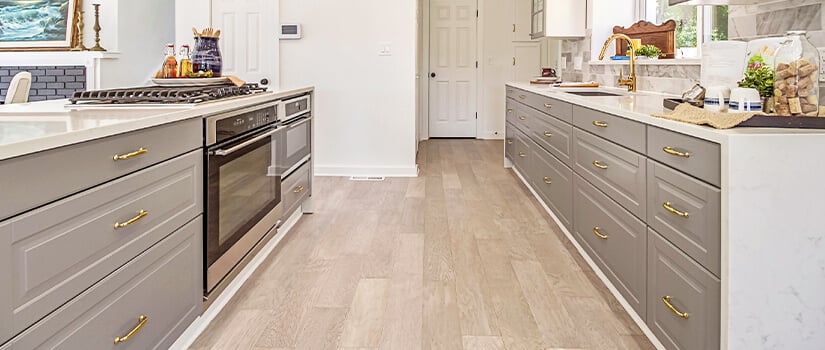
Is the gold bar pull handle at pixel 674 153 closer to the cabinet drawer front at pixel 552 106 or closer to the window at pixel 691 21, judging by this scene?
the cabinet drawer front at pixel 552 106

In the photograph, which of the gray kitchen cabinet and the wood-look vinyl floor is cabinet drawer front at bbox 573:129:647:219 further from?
the wood-look vinyl floor

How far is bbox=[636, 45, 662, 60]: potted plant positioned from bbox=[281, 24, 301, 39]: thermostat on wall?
284 cm

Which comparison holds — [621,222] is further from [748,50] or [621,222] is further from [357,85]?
[357,85]

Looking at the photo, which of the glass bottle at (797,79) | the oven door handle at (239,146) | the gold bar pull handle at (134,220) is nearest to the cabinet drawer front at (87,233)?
the gold bar pull handle at (134,220)

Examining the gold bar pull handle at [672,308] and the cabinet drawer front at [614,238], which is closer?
the gold bar pull handle at [672,308]

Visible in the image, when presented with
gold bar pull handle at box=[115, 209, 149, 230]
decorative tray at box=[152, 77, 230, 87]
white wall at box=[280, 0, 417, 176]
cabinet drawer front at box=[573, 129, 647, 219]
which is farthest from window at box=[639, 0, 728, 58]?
gold bar pull handle at box=[115, 209, 149, 230]

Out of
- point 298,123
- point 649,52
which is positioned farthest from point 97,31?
point 649,52

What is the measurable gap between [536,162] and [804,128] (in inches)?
110

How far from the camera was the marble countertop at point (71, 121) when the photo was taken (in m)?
1.18

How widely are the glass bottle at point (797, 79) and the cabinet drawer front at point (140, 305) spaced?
1721 mm

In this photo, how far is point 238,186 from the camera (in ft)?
8.05

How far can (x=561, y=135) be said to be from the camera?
11.5 ft

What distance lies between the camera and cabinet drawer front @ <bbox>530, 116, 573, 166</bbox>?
11.0 feet

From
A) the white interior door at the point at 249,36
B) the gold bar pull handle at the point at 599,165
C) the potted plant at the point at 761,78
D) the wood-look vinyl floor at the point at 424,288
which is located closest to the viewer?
the potted plant at the point at 761,78
